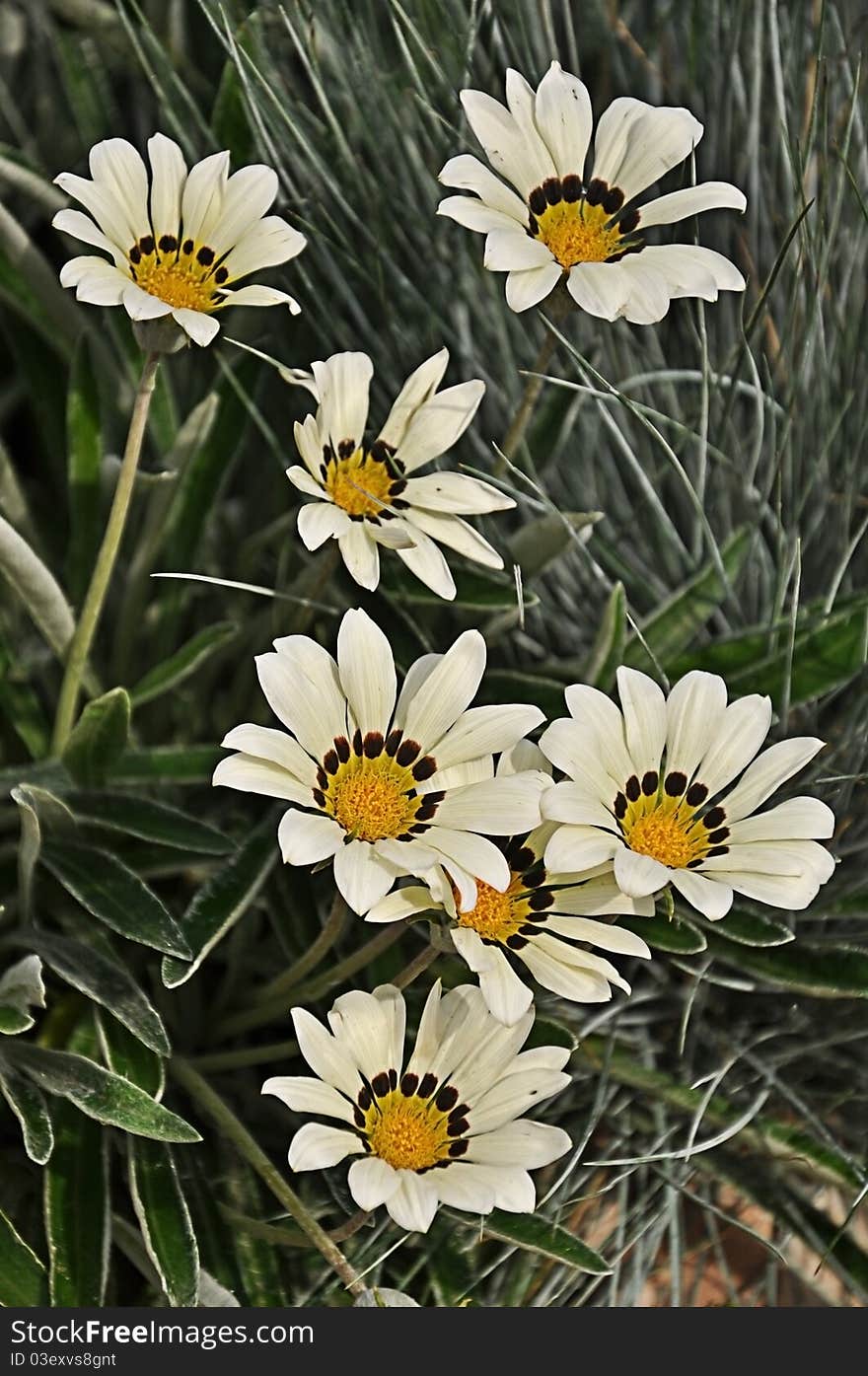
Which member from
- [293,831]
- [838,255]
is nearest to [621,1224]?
[293,831]

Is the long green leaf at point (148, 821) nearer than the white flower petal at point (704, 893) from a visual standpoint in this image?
No

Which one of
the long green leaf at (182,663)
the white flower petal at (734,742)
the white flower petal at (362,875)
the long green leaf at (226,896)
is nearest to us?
the white flower petal at (362,875)

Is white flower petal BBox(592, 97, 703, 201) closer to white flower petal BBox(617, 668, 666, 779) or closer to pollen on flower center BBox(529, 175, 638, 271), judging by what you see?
pollen on flower center BBox(529, 175, 638, 271)

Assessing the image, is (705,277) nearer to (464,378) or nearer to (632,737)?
(632,737)

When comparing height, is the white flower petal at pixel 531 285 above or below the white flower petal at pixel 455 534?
above

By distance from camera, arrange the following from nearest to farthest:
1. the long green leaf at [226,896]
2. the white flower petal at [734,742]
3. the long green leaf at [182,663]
Answer: the white flower petal at [734,742]
the long green leaf at [226,896]
the long green leaf at [182,663]

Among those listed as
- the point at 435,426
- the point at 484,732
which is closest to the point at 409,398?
the point at 435,426

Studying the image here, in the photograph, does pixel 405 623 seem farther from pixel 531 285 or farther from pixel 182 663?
pixel 531 285

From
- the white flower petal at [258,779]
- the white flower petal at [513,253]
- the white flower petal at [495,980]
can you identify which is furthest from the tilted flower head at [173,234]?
the white flower petal at [495,980]

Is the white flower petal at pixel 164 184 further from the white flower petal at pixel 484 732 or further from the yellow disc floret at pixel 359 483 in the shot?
the white flower petal at pixel 484 732
